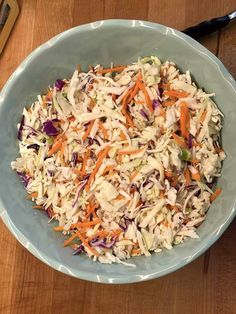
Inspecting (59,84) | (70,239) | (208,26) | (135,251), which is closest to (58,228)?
(70,239)

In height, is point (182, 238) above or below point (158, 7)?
below

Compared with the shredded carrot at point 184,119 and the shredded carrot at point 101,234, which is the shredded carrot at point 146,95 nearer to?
the shredded carrot at point 184,119

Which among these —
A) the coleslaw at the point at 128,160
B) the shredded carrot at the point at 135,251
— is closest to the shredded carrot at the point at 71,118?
the coleslaw at the point at 128,160

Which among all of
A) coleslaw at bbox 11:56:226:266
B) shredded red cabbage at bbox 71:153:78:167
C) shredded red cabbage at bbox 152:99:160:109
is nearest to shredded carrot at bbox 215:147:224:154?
coleslaw at bbox 11:56:226:266

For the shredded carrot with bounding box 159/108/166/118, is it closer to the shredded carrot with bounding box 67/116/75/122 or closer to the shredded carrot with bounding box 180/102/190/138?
the shredded carrot with bounding box 180/102/190/138

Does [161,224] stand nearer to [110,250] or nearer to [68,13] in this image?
[110,250]

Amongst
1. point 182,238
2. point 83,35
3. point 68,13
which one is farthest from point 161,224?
point 68,13
